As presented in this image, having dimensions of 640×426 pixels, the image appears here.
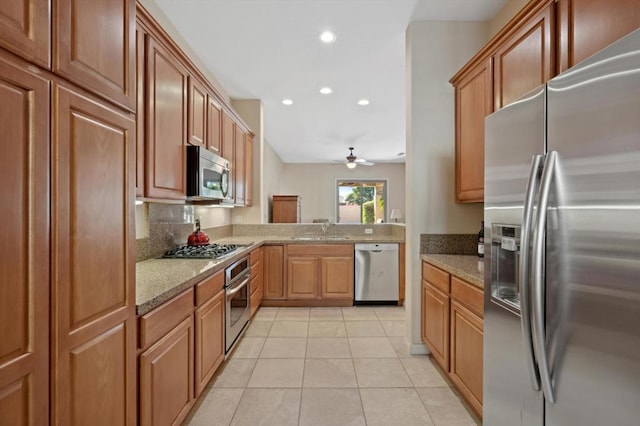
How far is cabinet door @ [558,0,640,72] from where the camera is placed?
118 centimetres

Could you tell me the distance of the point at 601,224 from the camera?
33.4 inches

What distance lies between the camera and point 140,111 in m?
1.83

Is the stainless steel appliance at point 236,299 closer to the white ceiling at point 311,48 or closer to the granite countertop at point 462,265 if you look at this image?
the granite countertop at point 462,265

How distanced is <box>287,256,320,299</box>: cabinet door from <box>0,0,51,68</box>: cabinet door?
3.44 metres

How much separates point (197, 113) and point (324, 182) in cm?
701

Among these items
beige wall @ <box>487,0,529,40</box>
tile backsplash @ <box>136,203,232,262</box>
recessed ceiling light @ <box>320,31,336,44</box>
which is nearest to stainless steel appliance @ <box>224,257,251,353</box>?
tile backsplash @ <box>136,203,232,262</box>

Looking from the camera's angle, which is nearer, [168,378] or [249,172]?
[168,378]

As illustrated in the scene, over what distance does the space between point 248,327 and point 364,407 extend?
1706 mm

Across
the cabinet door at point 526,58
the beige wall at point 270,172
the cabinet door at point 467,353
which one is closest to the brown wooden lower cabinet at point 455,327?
the cabinet door at point 467,353

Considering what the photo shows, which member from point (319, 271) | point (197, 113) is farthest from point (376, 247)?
point (197, 113)

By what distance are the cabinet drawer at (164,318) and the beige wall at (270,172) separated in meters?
4.67

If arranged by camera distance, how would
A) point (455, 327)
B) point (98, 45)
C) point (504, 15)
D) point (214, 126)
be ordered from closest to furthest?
point (98, 45), point (455, 327), point (504, 15), point (214, 126)

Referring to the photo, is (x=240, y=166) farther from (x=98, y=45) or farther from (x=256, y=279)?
(x=98, y=45)

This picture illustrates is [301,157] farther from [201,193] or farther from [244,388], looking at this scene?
[244,388]
